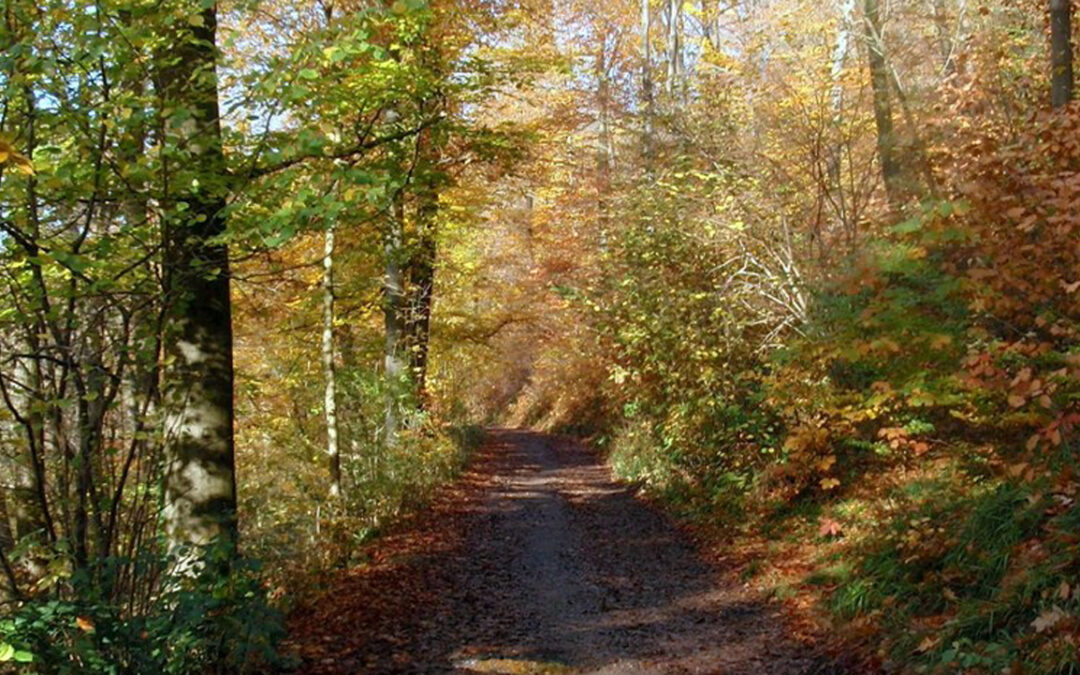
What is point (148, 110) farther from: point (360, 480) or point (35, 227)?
point (360, 480)

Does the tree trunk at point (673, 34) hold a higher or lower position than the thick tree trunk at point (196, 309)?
higher

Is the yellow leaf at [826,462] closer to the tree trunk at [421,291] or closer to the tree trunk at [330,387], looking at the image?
the tree trunk at [330,387]

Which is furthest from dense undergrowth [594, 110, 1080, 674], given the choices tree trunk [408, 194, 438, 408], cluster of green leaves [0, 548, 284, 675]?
tree trunk [408, 194, 438, 408]

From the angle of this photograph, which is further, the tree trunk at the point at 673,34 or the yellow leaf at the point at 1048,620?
the tree trunk at the point at 673,34

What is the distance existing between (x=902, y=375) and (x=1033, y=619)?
3372 mm

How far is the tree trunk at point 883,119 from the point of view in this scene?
977 centimetres

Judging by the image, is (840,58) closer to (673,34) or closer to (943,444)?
(943,444)

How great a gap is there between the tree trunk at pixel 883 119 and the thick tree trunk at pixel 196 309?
7488 millimetres

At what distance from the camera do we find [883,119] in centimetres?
1007

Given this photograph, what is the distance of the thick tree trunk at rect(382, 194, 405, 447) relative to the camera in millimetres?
13148

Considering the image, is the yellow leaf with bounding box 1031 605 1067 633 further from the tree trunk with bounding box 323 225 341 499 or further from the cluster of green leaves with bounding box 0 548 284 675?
the tree trunk with bounding box 323 225 341 499

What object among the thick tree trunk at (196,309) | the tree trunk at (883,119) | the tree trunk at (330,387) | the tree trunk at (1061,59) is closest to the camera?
the thick tree trunk at (196,309)

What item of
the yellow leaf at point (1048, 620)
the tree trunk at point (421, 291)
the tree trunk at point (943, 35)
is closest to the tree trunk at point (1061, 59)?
the tree trunk at point (943, 35)

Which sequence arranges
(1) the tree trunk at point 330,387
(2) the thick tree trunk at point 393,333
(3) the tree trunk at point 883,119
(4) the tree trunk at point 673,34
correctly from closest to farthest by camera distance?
(3) the tree trunk at point 883,119
(1) the tree trunk at point 330,387
(2) the thick tree trunk at point 393,333
(4) the tree trunk at point 673,34
